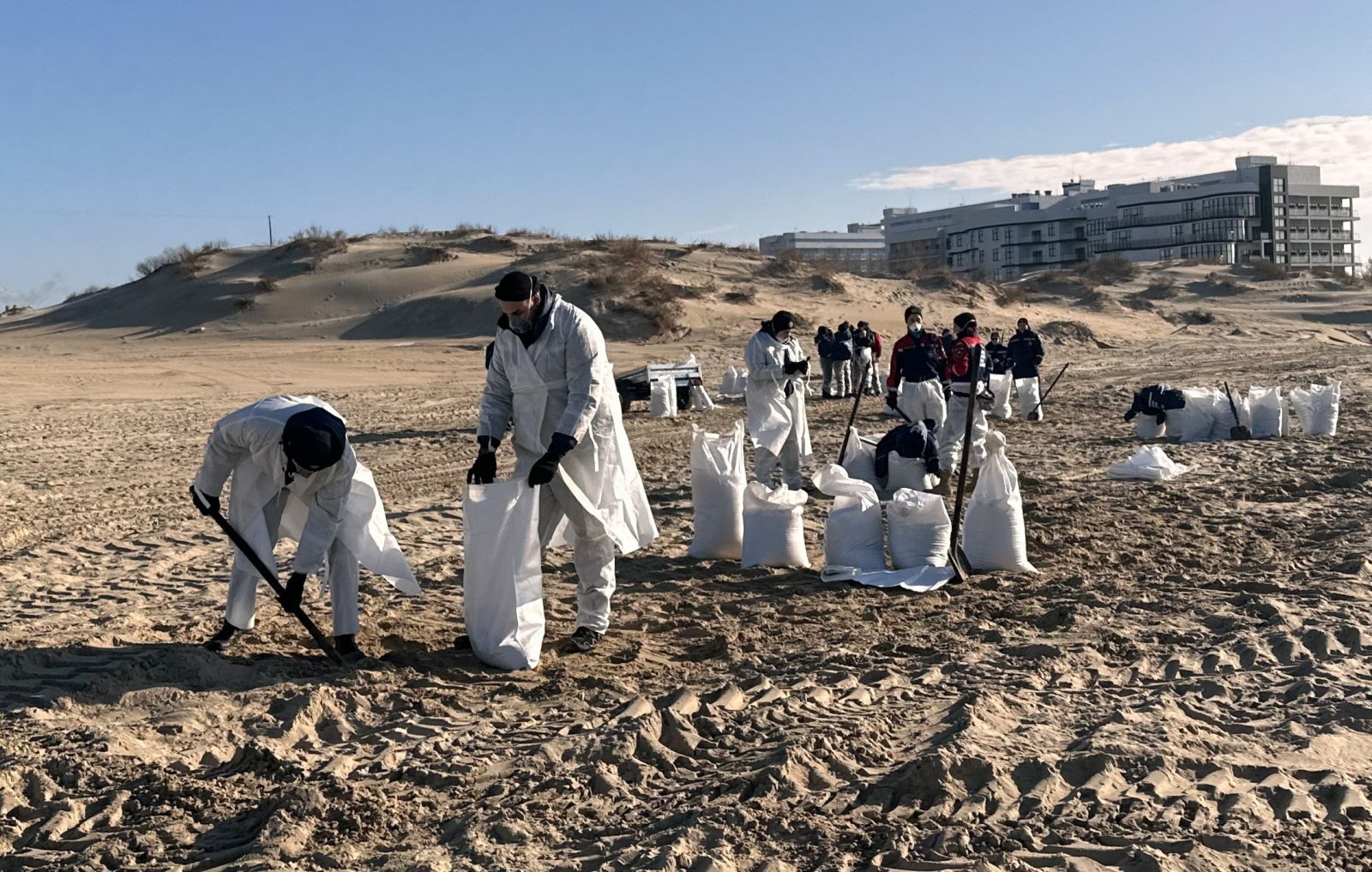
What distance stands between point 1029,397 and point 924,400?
212 inches

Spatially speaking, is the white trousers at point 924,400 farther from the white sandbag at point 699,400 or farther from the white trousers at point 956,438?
the white sandbag at point 699,400

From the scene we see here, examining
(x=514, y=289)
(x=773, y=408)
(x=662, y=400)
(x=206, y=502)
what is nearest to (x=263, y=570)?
(x=206, y=502)

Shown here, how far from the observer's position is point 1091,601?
649cm

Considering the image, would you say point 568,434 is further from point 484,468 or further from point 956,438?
point 956,438

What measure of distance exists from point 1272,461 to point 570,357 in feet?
25.6

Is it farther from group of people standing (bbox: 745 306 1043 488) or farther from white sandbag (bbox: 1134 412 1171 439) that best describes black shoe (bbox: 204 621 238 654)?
white sandbag (bbox: 1134 412 1171 439)

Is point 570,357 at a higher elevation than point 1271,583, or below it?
higher

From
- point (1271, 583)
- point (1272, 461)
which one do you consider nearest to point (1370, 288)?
point (1272, 461)

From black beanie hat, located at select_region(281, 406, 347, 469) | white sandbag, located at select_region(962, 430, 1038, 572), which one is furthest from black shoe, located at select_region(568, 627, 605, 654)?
white sandbag, located at select_region(962, 430, 1038, 572)

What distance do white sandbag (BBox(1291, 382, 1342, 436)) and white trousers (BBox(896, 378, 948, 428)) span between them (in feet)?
14.6

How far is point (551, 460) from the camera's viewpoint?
5.30 m

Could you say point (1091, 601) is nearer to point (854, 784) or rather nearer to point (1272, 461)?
point (854, 784)

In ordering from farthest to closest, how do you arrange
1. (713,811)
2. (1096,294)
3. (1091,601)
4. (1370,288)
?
(1370,288)
(1096,294)
(1091,601)
(713,811)

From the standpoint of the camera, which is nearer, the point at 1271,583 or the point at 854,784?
the point at 854,784
